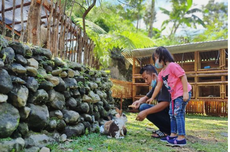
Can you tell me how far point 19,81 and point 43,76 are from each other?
1.37 feet

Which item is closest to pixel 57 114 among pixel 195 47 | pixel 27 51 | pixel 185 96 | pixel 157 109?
pixel 27 51

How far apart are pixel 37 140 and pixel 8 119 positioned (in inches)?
18.3

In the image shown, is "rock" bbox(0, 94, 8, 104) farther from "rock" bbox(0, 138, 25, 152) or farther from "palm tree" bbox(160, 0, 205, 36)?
"palm tree" bbox(160, 0, 205, 36)

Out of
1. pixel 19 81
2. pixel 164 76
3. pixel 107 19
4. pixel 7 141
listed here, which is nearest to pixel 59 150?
pixel 7 141

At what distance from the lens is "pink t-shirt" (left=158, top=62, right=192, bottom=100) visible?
116 inches

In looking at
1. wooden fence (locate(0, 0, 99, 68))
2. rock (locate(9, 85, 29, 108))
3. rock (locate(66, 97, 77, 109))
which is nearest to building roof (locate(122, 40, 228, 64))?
wooden fence (locate(0, 0, 99, 68))

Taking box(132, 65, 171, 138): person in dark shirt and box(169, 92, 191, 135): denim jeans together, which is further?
box(132, 65, 171, 138): person in dark shirt

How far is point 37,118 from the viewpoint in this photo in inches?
97.5

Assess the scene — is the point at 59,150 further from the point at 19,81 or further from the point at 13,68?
the point at 13,68

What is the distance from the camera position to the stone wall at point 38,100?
2.18 meters

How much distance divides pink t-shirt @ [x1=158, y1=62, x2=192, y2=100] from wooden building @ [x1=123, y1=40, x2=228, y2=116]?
5928 mm

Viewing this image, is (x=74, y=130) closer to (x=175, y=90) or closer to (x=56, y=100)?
(x=56, y=100)

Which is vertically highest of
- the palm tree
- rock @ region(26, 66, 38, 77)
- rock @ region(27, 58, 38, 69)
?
the palm tree

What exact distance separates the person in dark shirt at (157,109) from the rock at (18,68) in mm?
1726
